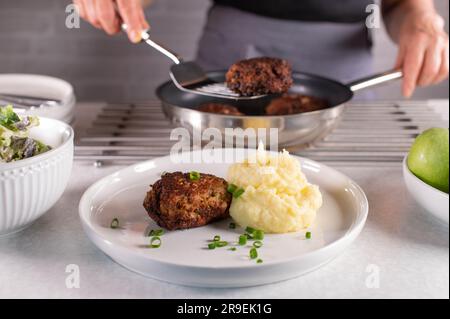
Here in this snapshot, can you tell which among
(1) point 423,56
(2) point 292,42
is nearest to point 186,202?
(1) point 423,56

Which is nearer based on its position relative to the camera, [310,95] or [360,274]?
[360,274]

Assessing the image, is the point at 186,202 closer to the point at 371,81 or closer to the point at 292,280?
the point at 292,280

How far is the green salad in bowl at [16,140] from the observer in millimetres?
1015

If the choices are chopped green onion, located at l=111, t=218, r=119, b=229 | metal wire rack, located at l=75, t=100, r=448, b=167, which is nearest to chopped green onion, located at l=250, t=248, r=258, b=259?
chopped green onion, located at l=111, t=218, r=119, b=229

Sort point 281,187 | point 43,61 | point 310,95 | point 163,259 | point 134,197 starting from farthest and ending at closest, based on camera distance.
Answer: point 43,61 < point 310,95 < point 134,197 < point 281,187 < point 163,259

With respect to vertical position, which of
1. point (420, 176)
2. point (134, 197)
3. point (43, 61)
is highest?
point (420, 176)

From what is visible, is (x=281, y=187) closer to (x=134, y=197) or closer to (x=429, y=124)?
(x=134, y=197)

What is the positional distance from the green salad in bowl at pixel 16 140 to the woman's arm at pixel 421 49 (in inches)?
42.4

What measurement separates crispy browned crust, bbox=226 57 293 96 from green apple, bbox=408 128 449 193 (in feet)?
1.43

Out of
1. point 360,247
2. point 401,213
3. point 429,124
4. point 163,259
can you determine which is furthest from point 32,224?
point 429,124

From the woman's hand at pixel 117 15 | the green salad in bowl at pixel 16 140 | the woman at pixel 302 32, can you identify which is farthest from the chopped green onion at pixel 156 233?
the woman at pixel 302 32

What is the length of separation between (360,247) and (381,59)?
2.38 meters

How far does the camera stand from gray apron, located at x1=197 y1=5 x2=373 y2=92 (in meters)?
2.12

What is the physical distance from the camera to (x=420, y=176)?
110 cm
